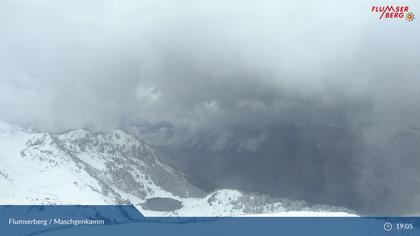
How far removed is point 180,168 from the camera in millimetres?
144500

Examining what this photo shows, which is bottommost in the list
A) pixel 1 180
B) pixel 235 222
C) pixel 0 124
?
pixel 235 222

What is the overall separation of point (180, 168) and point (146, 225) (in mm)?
72507

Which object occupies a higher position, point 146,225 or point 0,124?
point 0,124

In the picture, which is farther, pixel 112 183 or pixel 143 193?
pixel 112 183

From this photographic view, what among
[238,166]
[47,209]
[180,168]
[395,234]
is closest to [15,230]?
[47,209]

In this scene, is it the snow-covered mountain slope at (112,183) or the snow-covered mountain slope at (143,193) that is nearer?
the snow-covered mountain slope at (143,193)

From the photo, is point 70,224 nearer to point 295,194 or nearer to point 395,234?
point 395,234

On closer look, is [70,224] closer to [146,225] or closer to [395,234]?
[146,225]

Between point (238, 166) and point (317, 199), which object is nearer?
point (317, 199)

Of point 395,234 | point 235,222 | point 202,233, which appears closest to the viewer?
point 395,234

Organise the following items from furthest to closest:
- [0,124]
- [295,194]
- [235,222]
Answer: [295,194]
[0,124]
[235,222]

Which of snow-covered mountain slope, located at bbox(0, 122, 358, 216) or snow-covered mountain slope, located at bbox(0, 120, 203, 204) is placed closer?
snow-covered mountain slope, located at bbox(0, 122, 358, 216)

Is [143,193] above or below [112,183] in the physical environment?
below

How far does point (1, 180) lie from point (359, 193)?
10234 cm
